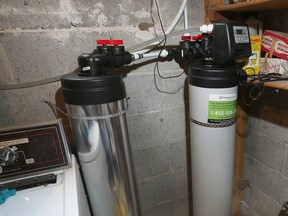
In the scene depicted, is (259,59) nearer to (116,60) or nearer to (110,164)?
(116,60)

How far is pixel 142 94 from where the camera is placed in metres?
1.00

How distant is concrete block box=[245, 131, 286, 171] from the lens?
1.02 m

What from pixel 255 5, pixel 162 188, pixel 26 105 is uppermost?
pixel 255 5

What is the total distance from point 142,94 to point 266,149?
2.51 feet

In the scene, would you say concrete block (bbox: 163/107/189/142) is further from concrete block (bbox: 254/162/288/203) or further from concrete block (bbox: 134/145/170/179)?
concrete block (bbox: 254/162/288/203)

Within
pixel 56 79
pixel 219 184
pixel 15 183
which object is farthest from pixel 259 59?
pixel 15 183

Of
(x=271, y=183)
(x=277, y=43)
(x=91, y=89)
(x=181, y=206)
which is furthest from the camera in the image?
(x=181, y=206)

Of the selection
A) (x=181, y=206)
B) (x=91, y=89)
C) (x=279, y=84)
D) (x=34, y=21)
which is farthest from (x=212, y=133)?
(x=34, y=21)

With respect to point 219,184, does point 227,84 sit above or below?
above

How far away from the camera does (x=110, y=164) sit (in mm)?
730

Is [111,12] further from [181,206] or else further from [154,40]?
[181,206]

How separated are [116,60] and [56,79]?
0.29 metres

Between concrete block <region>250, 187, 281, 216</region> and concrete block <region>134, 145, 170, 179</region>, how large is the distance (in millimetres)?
596

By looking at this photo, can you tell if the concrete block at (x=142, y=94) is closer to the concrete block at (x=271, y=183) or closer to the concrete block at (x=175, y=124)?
the concrete block at (x=175, y=124)
